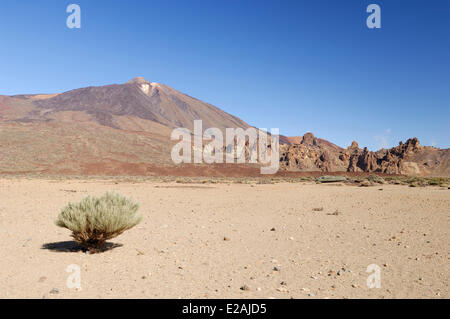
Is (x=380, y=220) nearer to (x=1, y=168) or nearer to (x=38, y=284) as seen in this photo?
(x=38, y=284)

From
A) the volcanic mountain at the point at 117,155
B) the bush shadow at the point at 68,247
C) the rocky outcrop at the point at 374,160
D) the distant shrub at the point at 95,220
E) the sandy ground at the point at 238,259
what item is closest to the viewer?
the sandy ground at the point at 238,259

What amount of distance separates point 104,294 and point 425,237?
7.74 m

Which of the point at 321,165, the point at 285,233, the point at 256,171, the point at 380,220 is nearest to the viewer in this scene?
the point at 285,233

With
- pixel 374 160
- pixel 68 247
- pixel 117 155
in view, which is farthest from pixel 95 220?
pixel 374 160

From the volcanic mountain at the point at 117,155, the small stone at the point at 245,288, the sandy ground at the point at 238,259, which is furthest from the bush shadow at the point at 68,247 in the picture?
the volcanic mountain at the point at 117,155

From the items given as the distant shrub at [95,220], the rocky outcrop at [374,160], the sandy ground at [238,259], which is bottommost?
the sandy ground at [238,259]

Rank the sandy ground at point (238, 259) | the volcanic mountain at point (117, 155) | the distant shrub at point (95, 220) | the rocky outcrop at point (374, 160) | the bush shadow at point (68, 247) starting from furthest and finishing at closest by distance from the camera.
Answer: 1. the rocky outcrop at point (374, 160)
2. the volcanic mountain at point (117, 155)
3. the bush shadow at point (68, 247)
4. the distant shrub at point (95, 220)
5. the sandy ground at point (238, 259)

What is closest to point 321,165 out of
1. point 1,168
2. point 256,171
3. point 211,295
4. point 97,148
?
point 256,171

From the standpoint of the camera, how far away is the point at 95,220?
7.02 meters

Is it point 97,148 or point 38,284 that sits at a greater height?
point 97,148

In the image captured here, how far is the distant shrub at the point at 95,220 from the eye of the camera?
7.04m

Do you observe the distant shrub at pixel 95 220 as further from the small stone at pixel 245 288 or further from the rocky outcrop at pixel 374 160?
the rocky outcrop at pixel 374 160

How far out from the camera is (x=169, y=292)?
4910 mm
